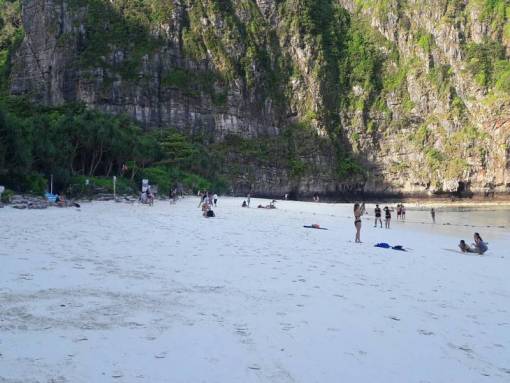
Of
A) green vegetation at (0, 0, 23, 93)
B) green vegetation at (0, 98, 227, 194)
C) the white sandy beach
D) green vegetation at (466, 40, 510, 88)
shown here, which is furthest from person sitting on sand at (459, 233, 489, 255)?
green vegetation at (466, 40, 510, 88)

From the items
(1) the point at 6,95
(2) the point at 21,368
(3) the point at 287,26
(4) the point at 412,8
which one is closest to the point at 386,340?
(2) the point at 21,368

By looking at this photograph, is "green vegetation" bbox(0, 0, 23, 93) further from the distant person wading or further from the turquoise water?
the distant person wading

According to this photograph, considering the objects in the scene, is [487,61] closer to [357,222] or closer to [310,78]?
[310,78]

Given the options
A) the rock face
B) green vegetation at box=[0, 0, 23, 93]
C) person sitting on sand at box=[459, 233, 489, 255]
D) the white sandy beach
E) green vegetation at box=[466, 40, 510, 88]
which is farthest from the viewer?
green vegetation at box=[466, 40, 510, 88]

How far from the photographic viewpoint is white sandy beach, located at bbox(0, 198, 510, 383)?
419cm

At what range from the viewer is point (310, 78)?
10806 centimetres

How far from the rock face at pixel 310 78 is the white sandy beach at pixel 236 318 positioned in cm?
8056

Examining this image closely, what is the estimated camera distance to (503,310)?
720 centimetres

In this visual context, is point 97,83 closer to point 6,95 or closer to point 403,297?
point 6,95

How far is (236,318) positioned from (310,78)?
10675cm

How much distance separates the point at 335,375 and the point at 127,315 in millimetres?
2525

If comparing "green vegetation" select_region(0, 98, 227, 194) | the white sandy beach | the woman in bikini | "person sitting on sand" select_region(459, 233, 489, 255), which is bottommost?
"person sitting on sand" select_region(459, 233, 489, 255)

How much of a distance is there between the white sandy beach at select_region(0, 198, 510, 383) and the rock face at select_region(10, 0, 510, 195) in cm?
8056

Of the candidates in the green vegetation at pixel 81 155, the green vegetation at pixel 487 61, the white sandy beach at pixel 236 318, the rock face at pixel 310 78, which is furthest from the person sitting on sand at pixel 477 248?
the green vegetation at pixel 487 61
